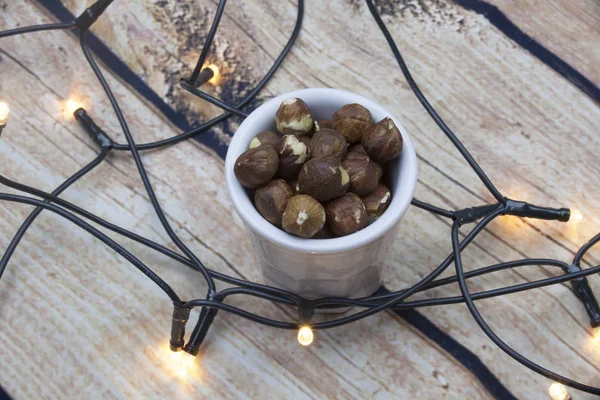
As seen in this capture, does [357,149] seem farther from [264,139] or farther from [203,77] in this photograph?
[203,77]

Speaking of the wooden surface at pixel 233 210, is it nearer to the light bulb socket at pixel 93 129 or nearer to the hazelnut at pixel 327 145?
the light bulb socket at pixel 93 129

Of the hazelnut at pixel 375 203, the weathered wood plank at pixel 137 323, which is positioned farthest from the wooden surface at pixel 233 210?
the hazelnut at pixel 375 203

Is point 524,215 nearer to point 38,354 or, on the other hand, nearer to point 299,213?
point 299,213

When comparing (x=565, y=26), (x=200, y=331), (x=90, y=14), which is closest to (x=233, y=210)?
(x=200, y=331)

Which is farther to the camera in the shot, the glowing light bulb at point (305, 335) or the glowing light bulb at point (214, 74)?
the glowing light bulb at point (214, 74)

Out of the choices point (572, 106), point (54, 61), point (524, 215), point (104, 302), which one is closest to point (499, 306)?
point (524, 215)
